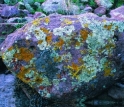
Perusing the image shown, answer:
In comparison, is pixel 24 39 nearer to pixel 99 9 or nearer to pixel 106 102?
pixel 106 102

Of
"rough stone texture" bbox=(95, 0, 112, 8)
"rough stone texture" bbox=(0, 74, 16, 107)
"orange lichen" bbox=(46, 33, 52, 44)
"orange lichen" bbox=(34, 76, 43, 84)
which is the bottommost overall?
"rough stone texture" bbox=(0, 74, 16, 107)

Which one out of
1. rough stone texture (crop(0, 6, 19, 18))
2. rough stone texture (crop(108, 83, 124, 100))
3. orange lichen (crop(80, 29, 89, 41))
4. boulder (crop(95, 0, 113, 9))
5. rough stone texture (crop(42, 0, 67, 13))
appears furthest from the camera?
boulder (crop(95, 0, 113, 9))

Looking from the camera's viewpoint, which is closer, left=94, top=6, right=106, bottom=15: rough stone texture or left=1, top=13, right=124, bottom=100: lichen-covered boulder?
left=1, top=13, right=124, bottom=100: lichen-covered boulder

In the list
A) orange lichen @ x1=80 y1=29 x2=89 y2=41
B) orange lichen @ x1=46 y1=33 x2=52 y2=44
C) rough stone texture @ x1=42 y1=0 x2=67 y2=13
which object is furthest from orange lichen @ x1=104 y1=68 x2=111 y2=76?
rough stone texture @ x1=42 y1=0 x2=67 y2=13

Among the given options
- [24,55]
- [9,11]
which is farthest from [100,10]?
[24,55]

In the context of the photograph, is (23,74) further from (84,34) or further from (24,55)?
(84,34)

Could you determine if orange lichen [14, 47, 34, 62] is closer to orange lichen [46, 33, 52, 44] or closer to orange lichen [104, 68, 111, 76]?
orange lichen [46, 33, 52, 44]

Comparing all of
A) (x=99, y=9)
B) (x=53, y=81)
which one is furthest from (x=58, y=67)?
(x=99, y=9)
